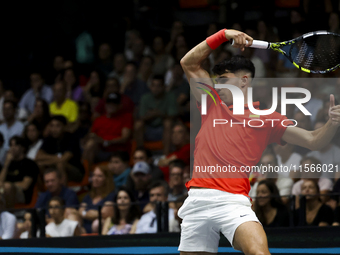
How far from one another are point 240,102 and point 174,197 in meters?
2.60

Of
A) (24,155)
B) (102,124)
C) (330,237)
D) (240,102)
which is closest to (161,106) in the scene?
(102,124)

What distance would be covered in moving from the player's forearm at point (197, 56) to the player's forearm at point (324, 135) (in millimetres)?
765

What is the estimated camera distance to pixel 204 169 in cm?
325

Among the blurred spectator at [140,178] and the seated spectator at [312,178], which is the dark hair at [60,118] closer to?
the blurred spectator at [140,178]

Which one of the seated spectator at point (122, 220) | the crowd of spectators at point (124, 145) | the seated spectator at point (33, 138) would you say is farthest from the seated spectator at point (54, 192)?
the seated spectator at point (33, 138)

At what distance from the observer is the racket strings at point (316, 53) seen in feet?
11.8

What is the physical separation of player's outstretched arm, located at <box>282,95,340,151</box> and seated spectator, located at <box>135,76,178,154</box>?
4114mm

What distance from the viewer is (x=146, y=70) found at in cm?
839

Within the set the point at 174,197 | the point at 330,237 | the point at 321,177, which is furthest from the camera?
the point at 174,197

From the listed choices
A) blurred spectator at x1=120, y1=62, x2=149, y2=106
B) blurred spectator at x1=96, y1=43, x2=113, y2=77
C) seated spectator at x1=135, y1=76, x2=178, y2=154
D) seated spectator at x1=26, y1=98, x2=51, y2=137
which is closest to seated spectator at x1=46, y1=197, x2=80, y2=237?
seated spectator at x1=135, y1=76, x2=178, y2=154

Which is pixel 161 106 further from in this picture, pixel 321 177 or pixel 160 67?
pixel 321 177

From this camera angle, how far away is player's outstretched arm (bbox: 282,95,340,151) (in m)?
3.14

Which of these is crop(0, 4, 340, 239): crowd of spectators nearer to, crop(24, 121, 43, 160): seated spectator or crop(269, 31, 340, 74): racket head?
crop(24, 121, 43, 160): seated spectator

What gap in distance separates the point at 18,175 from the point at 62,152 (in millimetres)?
698
